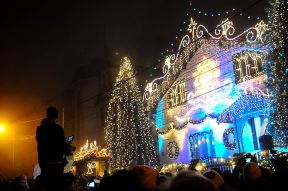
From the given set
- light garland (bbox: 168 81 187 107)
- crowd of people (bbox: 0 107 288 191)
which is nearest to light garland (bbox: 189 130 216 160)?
light garland (bbox: 168 81 187 107)

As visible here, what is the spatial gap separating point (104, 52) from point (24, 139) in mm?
16067

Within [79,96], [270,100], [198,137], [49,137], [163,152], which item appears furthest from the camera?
[79,96]

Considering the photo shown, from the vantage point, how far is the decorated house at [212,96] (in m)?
19.6

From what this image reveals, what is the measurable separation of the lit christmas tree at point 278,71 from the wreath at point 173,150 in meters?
10.8

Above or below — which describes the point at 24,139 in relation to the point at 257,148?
above

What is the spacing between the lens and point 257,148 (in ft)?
64.6

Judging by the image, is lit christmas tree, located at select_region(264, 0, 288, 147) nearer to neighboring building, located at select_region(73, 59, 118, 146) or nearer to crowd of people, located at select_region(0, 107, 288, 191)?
crowd of people, located at select_region(0, 107, 288, 191)

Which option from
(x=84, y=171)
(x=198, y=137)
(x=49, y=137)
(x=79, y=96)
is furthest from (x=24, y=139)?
(x=49, y=137)

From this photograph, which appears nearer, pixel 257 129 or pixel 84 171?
pixel 257 129

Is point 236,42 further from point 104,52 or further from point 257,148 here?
point 104,52

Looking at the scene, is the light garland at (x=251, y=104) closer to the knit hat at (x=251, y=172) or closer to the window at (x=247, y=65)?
the window at (x=247, y=65)

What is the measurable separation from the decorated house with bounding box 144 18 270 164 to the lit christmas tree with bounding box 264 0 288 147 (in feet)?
3.79

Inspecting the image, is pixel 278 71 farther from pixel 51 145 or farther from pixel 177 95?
pixel 51 145

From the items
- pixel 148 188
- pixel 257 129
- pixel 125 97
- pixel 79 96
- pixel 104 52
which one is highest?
pixel 104 52
